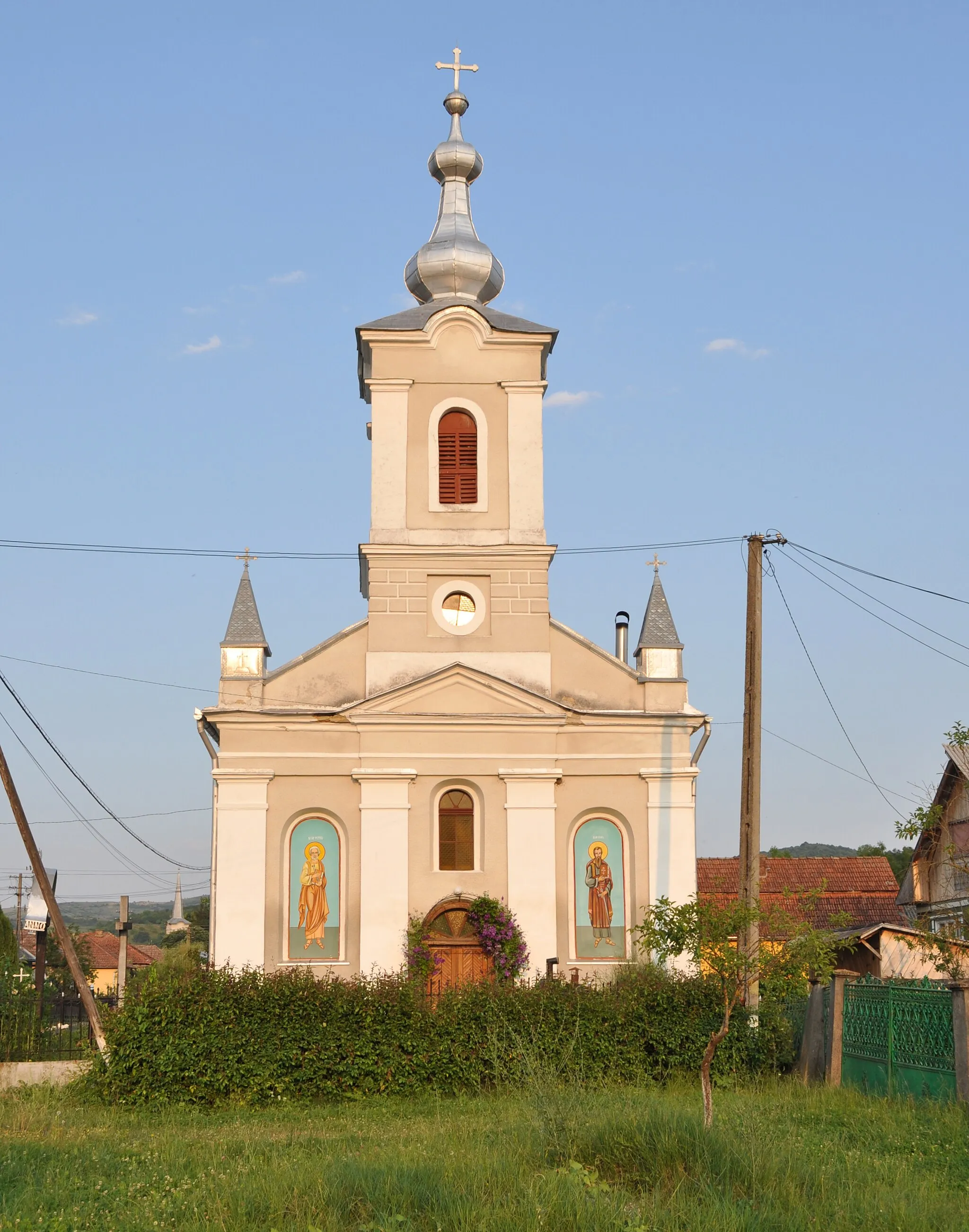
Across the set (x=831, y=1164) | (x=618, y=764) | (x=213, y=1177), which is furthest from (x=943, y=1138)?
(x=618, y=764)

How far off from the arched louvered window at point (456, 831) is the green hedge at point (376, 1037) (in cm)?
437

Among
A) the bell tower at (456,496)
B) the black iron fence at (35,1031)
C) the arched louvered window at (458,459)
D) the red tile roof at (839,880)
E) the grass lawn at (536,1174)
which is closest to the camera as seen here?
the grass lawn at (536,1174)

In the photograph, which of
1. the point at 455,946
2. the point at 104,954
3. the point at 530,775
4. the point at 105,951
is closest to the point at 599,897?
the point at 530,775

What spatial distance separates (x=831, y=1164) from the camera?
10617mm

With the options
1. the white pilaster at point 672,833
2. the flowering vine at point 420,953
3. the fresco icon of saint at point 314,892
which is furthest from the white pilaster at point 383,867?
the white pilaster at point 672,833

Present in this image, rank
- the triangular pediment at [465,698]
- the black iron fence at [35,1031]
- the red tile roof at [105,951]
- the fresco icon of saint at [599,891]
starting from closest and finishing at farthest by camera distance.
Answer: the black iron fence at [35,1031] → the fresco icon of saint at [599,891] → the triangular pediment at [465,698] → the red tile roof at [105,951]

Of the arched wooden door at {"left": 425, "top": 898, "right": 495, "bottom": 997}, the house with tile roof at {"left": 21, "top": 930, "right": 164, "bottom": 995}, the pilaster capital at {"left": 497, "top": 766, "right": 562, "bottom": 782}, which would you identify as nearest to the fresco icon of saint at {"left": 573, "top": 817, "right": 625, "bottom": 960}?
the pilaster capital at {"left": 497, "top": 766, "right": 562, "bottom": 782}

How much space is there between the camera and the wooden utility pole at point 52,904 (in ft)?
66.3

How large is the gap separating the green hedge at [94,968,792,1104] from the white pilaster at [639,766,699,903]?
4.25 m

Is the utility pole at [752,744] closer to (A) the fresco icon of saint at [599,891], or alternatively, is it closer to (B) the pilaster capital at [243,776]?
(A) the fresco icon of saint at [599,891]

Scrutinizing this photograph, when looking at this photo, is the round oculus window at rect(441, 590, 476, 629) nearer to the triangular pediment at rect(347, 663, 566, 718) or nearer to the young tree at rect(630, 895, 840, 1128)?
the triangular pediment at rect(347, 663, 566, 718)

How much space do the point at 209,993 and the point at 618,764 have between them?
840 centimetres

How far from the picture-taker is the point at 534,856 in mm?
22906

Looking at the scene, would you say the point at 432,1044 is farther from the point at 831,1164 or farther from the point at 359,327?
the point at 359,327
